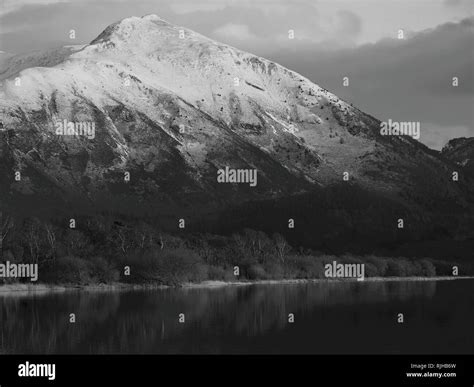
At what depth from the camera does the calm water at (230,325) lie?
8438 centimetres

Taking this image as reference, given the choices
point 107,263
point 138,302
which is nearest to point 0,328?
point 138,302

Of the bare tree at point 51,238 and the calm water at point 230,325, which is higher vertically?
the bare tree at point 51,238

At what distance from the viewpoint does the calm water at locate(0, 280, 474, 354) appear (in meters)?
84.4

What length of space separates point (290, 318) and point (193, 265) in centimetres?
8442

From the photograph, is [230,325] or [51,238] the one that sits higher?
[51,238]

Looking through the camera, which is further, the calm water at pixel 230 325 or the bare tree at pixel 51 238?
the bare tree at pixel 51 238

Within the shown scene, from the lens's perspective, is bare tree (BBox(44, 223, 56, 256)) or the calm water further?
bare tree (BBox(44, 223, 56, 256))

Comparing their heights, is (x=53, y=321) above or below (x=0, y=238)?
below

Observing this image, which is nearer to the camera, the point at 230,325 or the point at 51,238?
the point at 230,325

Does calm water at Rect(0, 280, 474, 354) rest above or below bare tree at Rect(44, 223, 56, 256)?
below

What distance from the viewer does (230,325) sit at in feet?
341
